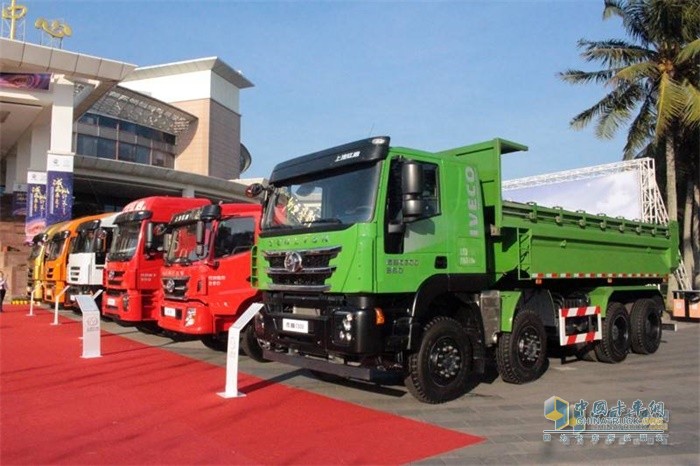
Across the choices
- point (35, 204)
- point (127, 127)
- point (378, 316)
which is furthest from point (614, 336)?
point (127, 127)

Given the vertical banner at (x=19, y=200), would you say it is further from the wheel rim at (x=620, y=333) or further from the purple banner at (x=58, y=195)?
the wheel rim at (x=620, y=333)

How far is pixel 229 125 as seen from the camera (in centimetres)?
5184

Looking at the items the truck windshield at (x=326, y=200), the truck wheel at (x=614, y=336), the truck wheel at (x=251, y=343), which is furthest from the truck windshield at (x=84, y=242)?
the truck wheel at (x=614, y=336)

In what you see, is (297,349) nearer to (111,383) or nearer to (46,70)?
(111,383)

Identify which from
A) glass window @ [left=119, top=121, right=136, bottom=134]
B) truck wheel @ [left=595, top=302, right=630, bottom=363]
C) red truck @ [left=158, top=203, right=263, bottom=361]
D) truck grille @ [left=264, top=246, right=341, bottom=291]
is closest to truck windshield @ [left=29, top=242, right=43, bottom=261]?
red truck @ [left=158, top=203, right=263, bottom=361]

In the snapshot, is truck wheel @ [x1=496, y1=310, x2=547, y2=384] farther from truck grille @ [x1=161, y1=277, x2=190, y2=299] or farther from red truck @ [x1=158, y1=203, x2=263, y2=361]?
truck grille @ [x1=161, y1=277, x2=190, y2=299]

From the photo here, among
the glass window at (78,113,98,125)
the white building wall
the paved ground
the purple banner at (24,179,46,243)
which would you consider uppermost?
the white building wall

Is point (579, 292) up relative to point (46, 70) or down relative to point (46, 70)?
down

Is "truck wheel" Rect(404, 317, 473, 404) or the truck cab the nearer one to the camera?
"truck wheel" Rect(404, 317, 473, 404)

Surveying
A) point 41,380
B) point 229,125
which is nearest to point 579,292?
point 41,380

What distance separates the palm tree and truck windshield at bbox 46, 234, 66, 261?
1858 cm

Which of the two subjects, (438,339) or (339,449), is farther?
(438,339)

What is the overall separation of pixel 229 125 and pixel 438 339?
4819 cm

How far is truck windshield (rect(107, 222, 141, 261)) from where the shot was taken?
1196cm
